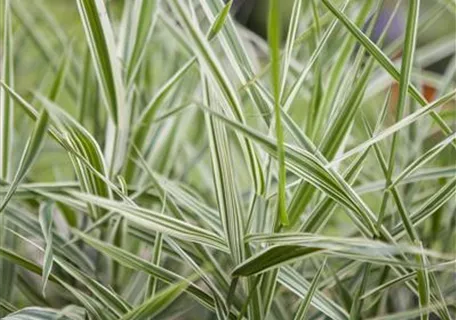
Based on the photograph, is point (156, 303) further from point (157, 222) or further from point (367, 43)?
point (367, 43)

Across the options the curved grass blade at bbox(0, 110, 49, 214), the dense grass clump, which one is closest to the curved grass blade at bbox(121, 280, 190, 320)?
the dense grass clump

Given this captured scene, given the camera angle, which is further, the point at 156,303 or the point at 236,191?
the point at 236,191

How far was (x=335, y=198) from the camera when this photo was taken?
67 cm

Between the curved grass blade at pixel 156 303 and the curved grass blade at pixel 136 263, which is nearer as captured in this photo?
the curved grass blade at pixel 156 303

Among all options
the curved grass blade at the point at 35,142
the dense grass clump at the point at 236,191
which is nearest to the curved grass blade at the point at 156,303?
the dense grass clump at the point at 236,191

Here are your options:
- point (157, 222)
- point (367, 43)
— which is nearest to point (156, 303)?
point (157, 222)

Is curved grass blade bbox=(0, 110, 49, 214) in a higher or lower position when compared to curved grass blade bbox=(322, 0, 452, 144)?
lower

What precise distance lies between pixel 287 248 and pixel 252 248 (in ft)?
0.54

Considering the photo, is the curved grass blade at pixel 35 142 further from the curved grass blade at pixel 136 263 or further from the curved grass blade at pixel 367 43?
the curved grass blade at pixel 367 43

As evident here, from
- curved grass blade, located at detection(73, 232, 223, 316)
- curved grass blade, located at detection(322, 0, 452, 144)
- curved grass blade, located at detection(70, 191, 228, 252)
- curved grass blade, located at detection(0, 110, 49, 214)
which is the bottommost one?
curved grass blade, located at detection(73, 232, 223, 316)

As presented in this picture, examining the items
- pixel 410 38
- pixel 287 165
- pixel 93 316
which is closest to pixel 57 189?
pixel 93 316

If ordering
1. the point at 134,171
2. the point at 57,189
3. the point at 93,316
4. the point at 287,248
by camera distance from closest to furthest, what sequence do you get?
the point at 287,248, the point at 93,316, the point at 57,189, the point at 134,171

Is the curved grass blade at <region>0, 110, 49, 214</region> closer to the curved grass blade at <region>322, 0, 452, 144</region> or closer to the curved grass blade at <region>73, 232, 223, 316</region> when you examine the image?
the curved grass blade at <region>73, 232, 223, 316</region>

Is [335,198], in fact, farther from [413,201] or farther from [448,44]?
[448,44]
